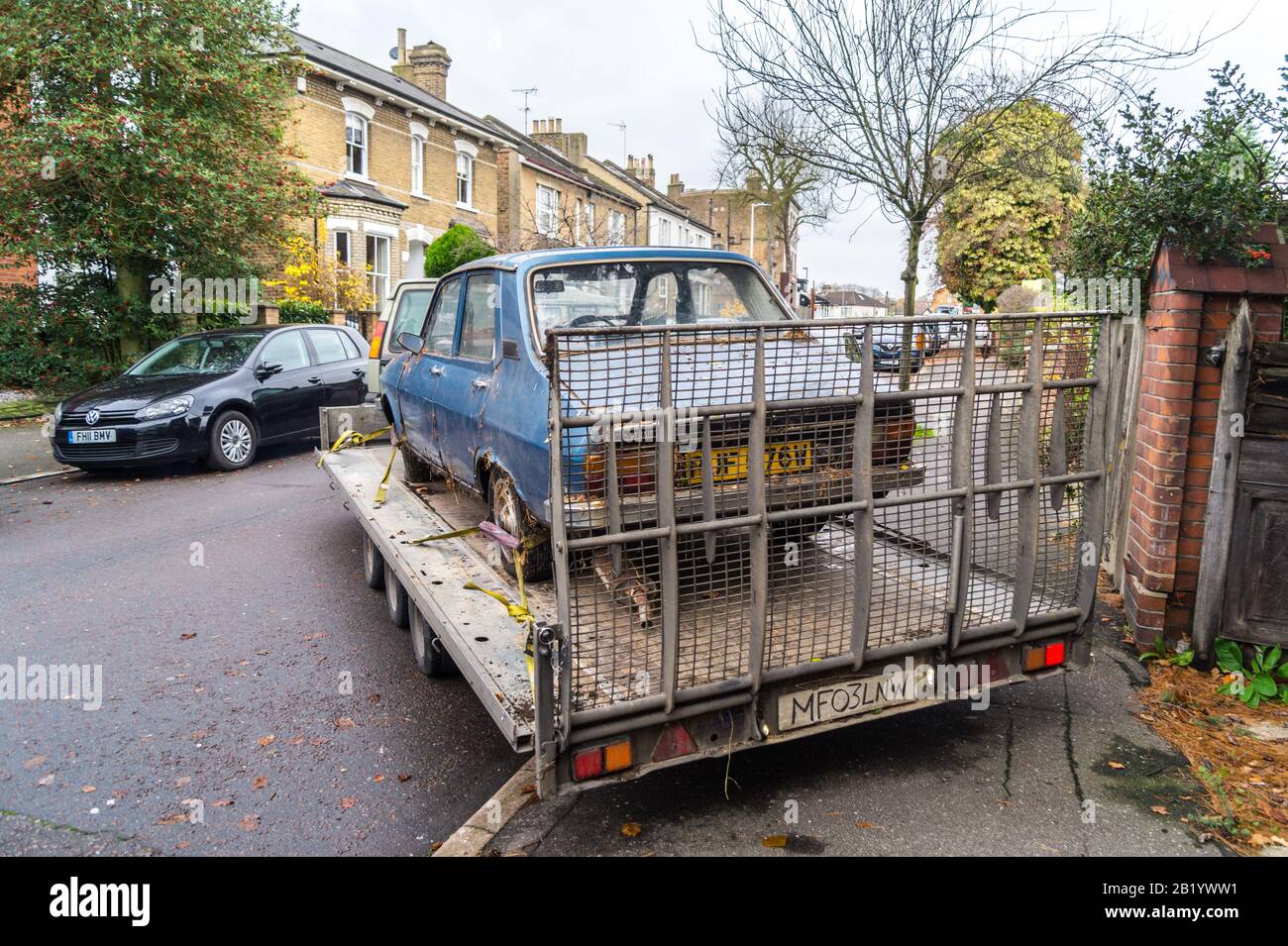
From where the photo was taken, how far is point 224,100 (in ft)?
50.1

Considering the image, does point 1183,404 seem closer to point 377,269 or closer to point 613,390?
point 613,390

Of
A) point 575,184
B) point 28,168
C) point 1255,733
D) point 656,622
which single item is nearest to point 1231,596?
point 1255,733

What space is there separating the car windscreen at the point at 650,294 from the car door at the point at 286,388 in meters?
7.67

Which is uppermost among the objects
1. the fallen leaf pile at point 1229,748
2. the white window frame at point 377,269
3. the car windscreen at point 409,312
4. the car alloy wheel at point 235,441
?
the white window frame at point 377,269

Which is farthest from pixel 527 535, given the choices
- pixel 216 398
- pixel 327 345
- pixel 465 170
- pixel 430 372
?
pixel 465 170

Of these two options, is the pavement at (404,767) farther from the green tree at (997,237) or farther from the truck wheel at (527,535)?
the green tree at (997,237)

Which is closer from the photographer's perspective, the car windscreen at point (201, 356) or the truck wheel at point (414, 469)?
the truck wheel at point (414, 469)

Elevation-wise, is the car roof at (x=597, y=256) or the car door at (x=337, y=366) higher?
the car roof at (x=597, y=256)

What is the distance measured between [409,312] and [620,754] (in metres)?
7.91

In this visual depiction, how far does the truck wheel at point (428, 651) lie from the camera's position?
4672 mm

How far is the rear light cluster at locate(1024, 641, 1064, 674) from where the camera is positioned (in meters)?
3.77

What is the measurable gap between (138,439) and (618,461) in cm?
860

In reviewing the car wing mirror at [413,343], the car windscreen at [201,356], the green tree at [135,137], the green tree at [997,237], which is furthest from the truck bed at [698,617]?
Answer: the green tree at [997,237]

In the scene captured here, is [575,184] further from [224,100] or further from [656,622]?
[656,622]
